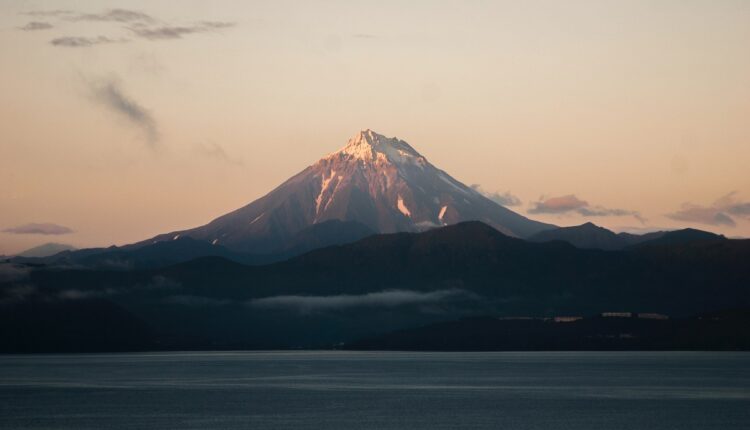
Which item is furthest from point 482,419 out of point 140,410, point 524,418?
point 140,410

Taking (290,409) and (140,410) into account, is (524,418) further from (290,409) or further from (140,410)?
(140,410)

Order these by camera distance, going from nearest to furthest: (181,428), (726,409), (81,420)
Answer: (181,428)
(81,420)
(726,409)

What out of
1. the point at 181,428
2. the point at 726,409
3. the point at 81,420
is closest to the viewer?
the point at 181,428

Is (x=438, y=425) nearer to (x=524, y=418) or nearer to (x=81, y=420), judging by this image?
(x=524, y=418)

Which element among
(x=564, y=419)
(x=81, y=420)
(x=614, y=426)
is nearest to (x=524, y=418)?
(x=564, y=419)

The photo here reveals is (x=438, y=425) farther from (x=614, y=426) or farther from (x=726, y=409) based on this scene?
(x=726, y=409)

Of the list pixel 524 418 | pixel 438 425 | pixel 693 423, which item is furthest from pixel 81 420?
pixel 693 423

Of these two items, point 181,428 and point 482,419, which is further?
point 482,419

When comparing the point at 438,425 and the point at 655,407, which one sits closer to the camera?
the point at 438,425
